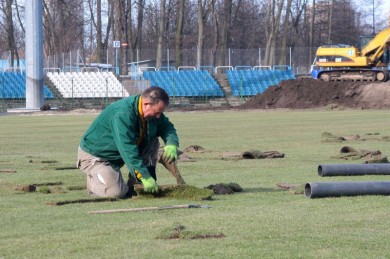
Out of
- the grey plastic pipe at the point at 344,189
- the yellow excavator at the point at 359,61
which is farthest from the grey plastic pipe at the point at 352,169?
the yellow excavator at the point at 359,61

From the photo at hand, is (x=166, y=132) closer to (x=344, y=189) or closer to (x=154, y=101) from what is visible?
(x=154, y=101)

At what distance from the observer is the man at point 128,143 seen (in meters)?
10.1

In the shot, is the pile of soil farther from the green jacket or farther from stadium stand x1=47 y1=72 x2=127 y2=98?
the green jacket

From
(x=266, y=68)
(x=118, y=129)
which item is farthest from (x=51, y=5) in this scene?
(x=118, y=129)

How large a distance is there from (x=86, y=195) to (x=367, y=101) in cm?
4134

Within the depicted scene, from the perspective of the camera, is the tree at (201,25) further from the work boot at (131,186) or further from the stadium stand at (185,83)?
the work boot at (131,186)

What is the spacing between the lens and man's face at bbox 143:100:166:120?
1005 cm

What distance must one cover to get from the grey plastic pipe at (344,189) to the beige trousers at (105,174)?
213 centimetres

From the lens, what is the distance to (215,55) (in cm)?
7681

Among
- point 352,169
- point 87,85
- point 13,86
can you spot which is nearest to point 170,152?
point 352,169

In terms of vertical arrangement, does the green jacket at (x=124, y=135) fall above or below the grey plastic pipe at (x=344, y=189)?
above

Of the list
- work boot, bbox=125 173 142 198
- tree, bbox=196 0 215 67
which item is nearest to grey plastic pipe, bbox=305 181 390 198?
work boot, bbox=125 173 142 198

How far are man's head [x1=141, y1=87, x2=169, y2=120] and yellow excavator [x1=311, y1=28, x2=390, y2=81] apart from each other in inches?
1896

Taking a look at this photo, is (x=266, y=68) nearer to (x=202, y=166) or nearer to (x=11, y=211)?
(x=202, y=166)
